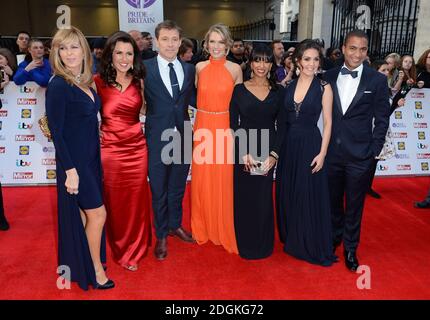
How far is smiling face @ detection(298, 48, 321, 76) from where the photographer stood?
3.01 meters

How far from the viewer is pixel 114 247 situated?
330 centimetres

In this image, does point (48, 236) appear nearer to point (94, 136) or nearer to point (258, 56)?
point (94, 136)

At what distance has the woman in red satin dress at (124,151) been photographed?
2906mm

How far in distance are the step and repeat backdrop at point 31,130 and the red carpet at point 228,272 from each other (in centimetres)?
138

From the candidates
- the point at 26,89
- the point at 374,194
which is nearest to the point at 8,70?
the point at 26,89

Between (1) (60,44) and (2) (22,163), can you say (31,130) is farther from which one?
(1) (60,44)

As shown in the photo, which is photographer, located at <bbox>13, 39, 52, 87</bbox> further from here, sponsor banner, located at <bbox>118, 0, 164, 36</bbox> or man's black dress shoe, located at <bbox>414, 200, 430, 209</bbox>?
man's black dress shoe, located at <bbox>414, 200, 430, 209</bbox>

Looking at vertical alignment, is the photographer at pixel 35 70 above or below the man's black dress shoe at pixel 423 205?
above

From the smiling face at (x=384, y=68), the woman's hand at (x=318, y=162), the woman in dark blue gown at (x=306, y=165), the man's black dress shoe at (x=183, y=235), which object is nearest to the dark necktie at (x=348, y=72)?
the woman in dark blue gown at (x=306, y=165)

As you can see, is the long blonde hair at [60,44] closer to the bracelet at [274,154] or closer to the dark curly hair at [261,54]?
the dark curly hair at [261,54]

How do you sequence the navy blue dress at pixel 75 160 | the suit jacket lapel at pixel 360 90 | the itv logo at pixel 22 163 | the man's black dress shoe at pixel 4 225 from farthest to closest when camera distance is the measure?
the itv logo at pixel 22 163 < the man's black dress shoe at pixel 4 225 < the suit jacket lapel at pixel 360 90 < the navy blue dress at pixel 75 160

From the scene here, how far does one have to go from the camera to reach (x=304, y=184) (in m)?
3.24

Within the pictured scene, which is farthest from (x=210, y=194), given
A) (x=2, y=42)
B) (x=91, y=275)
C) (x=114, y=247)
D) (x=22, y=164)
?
(x=2, y=42)
